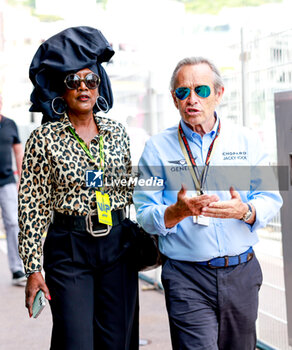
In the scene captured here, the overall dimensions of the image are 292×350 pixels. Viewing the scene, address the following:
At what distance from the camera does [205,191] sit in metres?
2.77

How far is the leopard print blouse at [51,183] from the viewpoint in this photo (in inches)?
115

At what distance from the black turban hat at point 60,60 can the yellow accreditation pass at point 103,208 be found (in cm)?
50

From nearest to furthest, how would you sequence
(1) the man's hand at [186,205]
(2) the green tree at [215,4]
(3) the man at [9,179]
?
(1) the man's hand at [186,205] < (3) the man at [9,179] < (2) the green tree at [215,4]

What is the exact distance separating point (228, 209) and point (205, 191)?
0.27 m

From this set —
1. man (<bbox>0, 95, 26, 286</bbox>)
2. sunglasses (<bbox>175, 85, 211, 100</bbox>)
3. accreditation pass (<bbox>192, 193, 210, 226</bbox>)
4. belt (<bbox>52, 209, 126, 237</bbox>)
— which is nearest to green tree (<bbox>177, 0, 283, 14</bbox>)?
man (<bbox>0, 95, 26, 286</bbox>)

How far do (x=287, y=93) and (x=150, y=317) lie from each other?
310 centimetres

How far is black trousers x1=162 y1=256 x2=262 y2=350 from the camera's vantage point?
9.02 feet

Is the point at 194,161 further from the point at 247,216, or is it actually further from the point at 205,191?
the point at 247,216

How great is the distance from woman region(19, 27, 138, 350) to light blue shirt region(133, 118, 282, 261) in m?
0.24

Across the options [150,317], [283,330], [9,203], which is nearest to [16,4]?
[9,203]

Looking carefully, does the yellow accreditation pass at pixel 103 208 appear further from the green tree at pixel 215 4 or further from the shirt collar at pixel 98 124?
the green tree at pixel 215 4

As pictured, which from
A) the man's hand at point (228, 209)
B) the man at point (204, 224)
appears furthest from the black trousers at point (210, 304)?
the man's hand at point (228, 209)

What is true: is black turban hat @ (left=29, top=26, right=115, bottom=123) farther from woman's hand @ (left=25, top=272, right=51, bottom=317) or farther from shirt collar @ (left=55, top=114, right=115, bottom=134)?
woman's hand @ (left=25, top=272, right=51, bottom=317)

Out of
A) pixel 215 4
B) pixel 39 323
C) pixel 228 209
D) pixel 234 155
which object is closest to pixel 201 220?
pixel 228 209
